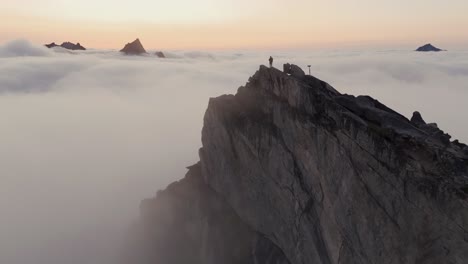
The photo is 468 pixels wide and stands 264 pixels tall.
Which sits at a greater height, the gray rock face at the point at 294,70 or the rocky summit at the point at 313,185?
the gray rock face at the point at 294,70

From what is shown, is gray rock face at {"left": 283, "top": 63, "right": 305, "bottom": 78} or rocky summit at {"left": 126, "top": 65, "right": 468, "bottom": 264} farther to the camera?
gray rock face at {"left": 283, "top": 63, "right": 305, "bottom": 78}

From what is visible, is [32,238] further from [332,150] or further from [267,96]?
[332,150]

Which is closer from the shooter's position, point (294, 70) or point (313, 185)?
point (313, 185)

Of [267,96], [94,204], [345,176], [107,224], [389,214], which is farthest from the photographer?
[94,204]

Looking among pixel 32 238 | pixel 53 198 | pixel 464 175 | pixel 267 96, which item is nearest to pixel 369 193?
pixel 464 175

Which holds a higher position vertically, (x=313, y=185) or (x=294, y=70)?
(x=294, y=70)

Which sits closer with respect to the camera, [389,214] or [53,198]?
[389,214]

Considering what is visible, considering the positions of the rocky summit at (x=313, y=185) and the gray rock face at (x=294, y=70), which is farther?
the gray rock face at (x=294, y=70)

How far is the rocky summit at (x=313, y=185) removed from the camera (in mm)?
30859

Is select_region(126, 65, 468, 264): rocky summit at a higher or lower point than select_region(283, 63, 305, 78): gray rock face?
lower

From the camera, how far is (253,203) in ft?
171

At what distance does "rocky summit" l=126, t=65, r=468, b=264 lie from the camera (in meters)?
30.9

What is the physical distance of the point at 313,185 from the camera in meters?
40.8

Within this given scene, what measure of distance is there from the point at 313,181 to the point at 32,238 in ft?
→ 307
